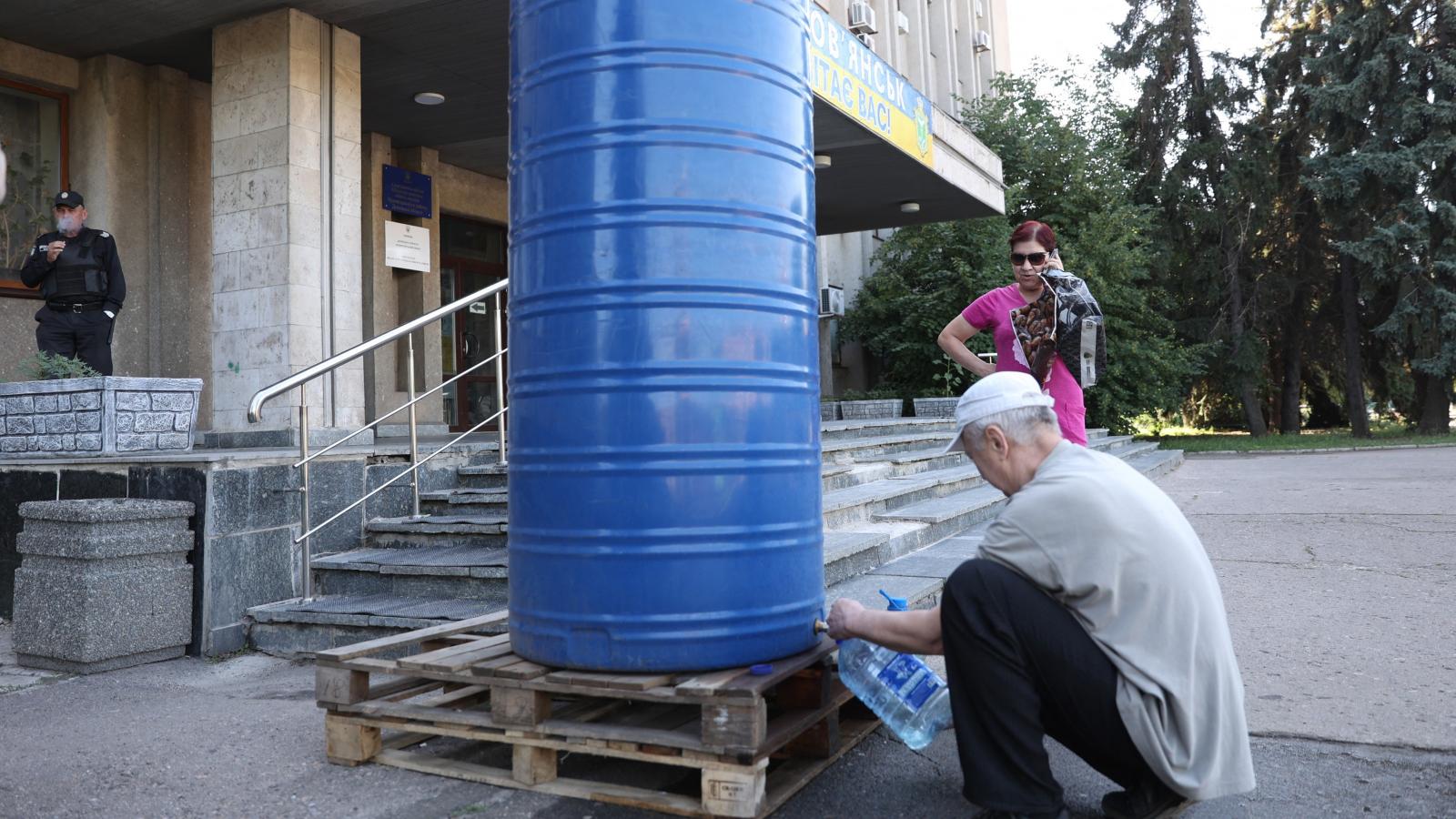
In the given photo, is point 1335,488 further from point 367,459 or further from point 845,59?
point 367,459

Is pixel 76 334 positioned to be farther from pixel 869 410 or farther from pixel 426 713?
pixel 869 410

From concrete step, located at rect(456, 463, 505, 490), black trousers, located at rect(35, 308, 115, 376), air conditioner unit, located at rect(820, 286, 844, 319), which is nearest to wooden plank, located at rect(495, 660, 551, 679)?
concrete step, located at rect(456, 463, 505, 490)

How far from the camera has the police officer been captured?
6.31 metres

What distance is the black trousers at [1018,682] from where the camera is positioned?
2248 mm

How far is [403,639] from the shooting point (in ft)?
10.6

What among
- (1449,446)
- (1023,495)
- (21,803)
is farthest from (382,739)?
(1449,446)

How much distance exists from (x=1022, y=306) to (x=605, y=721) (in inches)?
90.8

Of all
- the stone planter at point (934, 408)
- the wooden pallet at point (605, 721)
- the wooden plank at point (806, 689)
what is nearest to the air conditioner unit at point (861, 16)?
the stone planter at point (934, 408)

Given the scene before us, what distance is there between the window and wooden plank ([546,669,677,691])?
742 cm

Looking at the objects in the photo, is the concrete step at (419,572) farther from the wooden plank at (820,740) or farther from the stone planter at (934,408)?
the stone planter at (934,408)

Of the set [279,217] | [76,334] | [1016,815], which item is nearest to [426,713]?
[1016,815]

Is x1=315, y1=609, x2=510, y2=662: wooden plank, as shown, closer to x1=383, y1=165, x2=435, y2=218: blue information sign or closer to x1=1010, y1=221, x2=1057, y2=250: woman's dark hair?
x1=1010, y1=221, x2=1057, y2=250: woman's dark hair

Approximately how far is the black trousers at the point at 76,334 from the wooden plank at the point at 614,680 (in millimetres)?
5166

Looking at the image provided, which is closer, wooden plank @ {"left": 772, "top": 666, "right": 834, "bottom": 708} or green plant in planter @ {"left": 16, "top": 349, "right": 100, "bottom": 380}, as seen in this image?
wooden plank @ {"left": 772, "top": 666, "right": 834, "bottom": 708}
